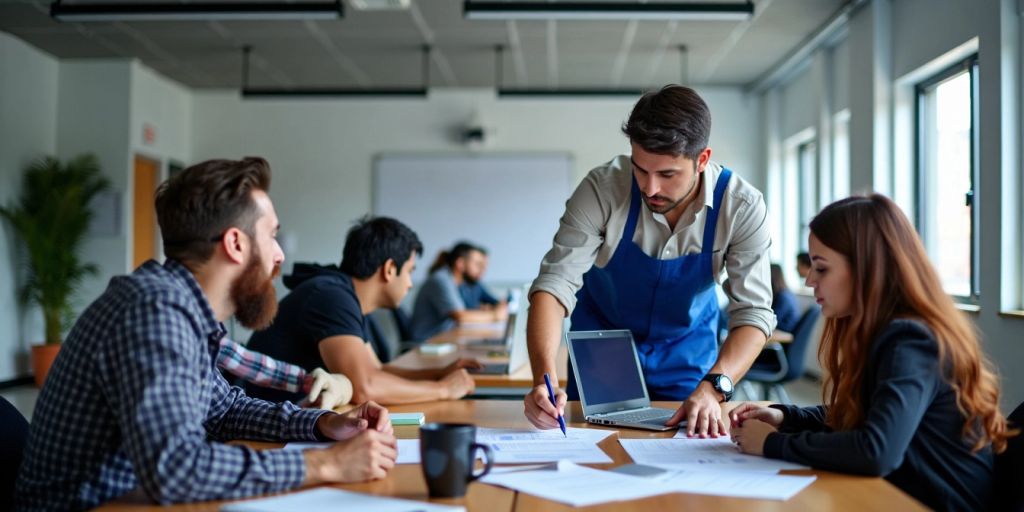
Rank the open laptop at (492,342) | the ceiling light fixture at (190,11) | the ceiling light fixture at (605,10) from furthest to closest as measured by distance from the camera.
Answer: the ceiling light fixture at (190,11), the ceiling light fixture at (605,10), the open laptop at (492,342)

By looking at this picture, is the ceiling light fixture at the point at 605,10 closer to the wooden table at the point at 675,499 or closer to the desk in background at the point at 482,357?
the desk in background at the point at 482,357

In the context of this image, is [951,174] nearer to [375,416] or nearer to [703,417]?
[703,417]

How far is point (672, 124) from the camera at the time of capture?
6.28 ft

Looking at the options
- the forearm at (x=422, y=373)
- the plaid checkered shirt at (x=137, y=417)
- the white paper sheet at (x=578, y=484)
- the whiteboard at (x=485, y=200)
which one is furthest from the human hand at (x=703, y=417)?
the whiteboard at (x=485, y=200)

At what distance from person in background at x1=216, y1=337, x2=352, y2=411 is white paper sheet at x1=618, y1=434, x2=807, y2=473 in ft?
2.48

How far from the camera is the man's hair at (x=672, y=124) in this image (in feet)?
6.30

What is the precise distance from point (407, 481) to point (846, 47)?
6.50 metres

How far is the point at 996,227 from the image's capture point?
176 inches

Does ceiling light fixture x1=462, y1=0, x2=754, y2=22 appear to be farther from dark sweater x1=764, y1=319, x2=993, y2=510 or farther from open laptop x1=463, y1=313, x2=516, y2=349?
dark sweater x1=764, y1=319, x2=993, y2=510

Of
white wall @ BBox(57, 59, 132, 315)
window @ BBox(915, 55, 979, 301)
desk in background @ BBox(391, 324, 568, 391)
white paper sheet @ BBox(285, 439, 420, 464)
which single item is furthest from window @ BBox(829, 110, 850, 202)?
white wall @ BBox(57, 59, 132, 315)

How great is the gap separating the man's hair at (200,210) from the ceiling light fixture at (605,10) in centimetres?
400

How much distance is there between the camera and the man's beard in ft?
4.72

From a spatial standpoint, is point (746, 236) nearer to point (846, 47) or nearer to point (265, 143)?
point (846, 47)

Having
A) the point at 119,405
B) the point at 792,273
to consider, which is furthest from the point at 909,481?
the point at 792,273
